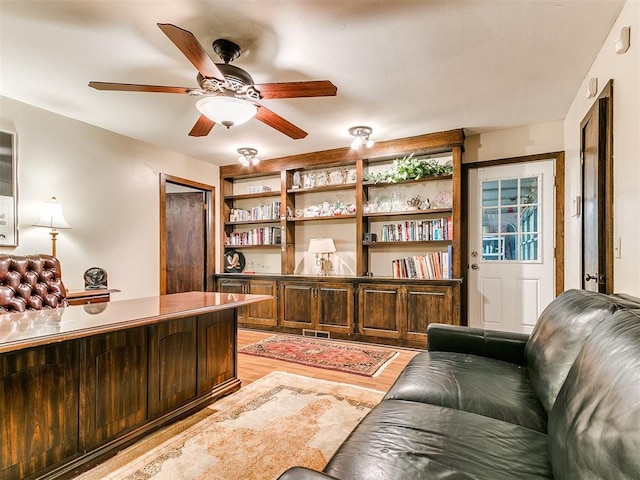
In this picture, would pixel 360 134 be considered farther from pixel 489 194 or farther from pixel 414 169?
pixel 489 194

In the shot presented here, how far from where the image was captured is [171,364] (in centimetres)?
225

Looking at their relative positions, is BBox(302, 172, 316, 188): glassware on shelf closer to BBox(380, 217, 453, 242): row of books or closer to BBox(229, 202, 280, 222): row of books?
BBox(229, 202, 280, 222): row of books

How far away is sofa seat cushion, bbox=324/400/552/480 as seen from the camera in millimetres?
996

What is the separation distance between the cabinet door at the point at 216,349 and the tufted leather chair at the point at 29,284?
1.32 metres

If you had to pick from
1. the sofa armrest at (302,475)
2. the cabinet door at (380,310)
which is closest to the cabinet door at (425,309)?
the cabinet door at (380,310)

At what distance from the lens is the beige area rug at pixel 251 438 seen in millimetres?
1723

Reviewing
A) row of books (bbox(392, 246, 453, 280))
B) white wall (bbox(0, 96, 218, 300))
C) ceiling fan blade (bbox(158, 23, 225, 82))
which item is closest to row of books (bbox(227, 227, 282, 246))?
white wall (bbox(0, 96, 218, 300))

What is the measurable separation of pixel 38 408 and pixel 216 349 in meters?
1.16

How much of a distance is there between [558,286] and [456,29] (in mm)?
2955

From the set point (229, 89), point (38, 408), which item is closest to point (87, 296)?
point (38, 408)

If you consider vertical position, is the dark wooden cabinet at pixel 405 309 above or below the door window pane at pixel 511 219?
below

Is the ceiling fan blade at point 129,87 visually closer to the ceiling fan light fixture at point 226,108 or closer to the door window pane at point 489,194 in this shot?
the ceiling fan light fixture at point 226,108

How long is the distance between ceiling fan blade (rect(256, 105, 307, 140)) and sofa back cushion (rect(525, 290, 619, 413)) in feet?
7.33

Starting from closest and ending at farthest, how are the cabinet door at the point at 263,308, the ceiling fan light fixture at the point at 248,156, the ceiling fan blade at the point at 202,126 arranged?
the ceiling fan blade at the point at 202,126
the ceiling fan light fixture at the point at 248,156
the cabinet door at the point at 263,308
